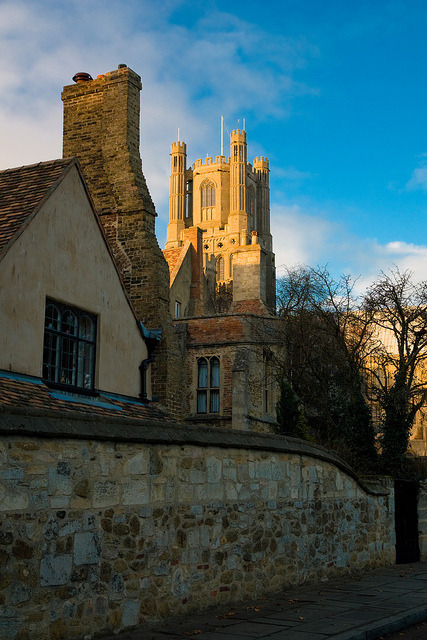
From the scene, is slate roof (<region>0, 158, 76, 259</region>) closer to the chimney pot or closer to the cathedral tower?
the chimney pot

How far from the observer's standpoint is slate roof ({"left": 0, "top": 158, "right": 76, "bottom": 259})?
1192cm

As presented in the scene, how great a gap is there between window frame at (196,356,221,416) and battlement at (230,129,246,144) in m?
116

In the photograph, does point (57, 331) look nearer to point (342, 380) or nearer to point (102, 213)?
point (102, 213)

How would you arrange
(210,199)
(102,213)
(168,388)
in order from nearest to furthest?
1. (168,388)
2. (102,213)
3. (210,199)

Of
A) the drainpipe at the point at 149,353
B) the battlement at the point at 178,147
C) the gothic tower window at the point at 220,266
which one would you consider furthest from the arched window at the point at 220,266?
the drainpipe at the point at 149,353

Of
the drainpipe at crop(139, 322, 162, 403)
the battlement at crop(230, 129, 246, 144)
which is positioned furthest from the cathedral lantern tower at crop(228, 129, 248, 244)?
the drainpipe at crop(139, 322, 162, 403)

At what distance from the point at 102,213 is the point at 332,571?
31.2 feet

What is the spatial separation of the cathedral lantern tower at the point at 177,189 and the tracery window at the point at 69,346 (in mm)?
126588

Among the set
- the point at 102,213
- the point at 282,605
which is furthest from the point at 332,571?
the point at 102,213

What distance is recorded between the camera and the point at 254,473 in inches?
395

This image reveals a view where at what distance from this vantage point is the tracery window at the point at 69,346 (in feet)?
41.0

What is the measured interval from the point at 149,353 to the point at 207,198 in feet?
419

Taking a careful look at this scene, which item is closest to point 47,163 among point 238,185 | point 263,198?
point 238,185

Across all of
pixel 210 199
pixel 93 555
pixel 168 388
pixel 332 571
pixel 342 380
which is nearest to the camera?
pixel 93 555
